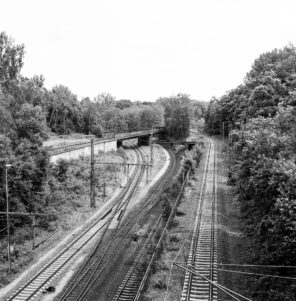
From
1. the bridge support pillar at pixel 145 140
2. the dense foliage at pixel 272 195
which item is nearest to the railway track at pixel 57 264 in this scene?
the dense foliage at pixel 272 195

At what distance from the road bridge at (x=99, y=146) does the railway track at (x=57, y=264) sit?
1294 centimetres

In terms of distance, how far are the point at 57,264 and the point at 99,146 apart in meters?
39.3

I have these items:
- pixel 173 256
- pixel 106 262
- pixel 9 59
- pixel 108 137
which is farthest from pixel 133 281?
pixel 108 137

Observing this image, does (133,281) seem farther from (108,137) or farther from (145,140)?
(145,140)

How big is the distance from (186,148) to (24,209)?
192 feet

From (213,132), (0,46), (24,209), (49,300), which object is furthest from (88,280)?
(213,132)

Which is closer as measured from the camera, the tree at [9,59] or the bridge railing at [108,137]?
the tree at [9,59]

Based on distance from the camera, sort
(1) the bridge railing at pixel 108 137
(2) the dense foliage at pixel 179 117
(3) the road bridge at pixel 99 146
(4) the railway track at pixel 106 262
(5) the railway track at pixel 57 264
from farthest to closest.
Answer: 1. (2) the dense foliage at pixel 179 117
2. (1) the bridge railing at pixel 108 137
3. (3) the road bridge at pixel 99 146
4. (5) the railway track at pixel 57 264
5. (4) the railway track at pixel 106 262

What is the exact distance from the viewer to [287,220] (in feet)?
44.9

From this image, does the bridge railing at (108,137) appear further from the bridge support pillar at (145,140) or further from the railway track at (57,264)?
the railway track at (57,264)

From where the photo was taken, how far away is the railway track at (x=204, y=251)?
59.1 ft

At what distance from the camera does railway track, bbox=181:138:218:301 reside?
1800 cm

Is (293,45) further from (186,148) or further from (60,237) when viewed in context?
(60,237)

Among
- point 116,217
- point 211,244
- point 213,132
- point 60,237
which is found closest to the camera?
point 211,244
